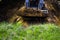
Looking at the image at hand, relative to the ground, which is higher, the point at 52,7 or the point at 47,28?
the point at 47,28

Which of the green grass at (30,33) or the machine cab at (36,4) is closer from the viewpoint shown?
the green grass at (30,33)

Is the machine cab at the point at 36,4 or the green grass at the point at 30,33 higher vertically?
the green grass at the point at 30,33

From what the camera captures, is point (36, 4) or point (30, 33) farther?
point (36, 4)

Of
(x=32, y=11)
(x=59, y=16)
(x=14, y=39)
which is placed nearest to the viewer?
(x=14, y=39)

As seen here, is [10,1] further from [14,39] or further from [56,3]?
[14,39]

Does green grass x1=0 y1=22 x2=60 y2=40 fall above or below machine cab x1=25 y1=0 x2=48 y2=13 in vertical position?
above

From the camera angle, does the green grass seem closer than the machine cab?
Yes

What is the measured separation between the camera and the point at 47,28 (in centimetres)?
356

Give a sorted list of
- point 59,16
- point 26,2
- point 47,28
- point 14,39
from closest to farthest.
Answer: point 14,39
point 47,28
point 26,2
point 59,16

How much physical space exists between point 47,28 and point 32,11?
2.99 metres

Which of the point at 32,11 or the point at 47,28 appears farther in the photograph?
the point at 32,11

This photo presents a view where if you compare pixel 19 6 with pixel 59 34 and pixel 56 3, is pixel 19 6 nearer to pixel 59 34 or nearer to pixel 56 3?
pixel 56 3

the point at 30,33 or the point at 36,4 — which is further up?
the point at 30,33

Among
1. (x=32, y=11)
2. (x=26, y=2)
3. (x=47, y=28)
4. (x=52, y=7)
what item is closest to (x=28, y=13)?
(x=32, y=11)
